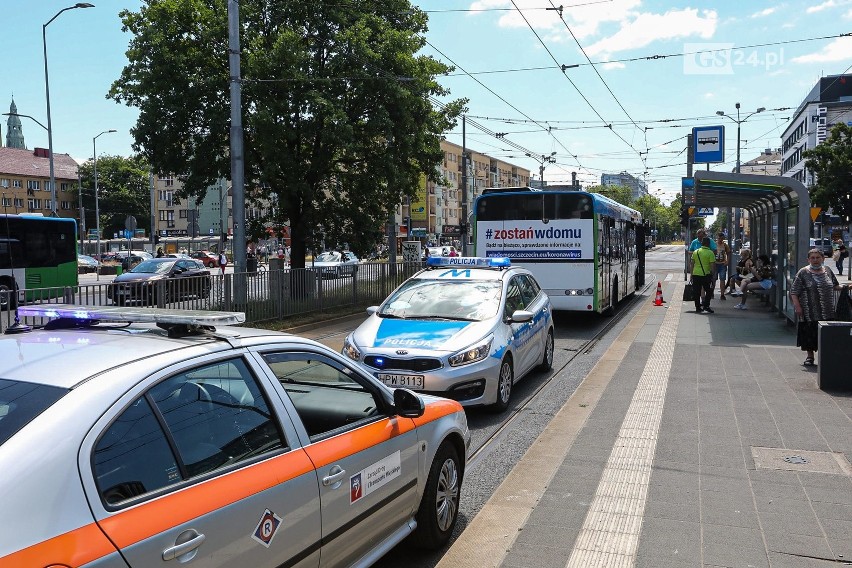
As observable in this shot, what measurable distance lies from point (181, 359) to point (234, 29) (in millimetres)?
15179

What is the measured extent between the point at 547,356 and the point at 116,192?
3619 inches

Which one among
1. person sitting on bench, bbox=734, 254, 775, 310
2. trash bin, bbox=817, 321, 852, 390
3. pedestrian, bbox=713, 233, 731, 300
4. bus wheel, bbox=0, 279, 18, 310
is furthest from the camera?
pedestrian, bbox=713, 233, 731, 300

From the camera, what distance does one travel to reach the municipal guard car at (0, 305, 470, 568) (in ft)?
7.06

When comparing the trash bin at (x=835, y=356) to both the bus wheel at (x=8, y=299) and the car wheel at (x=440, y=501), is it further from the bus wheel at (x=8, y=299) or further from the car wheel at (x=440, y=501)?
the bus wheel at (x=8, y=299)

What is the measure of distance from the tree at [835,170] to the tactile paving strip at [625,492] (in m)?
41.1

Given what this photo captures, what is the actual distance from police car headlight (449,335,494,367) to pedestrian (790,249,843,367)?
5000 millimetres

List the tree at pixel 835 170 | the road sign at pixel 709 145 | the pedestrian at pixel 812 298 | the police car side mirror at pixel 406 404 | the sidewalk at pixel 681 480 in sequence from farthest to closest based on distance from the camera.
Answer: the tree at pixel 835 170 < the road sign at pixel 709 145 < the pedestrian at pixel 812 298 < the sidewalk at pixel 681 480 < the police car side mirror at pixel 406 404

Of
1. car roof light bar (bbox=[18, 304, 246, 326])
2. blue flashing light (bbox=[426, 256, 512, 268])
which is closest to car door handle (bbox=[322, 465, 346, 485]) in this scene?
car roof light bar (bbox=[18, 304, 246, 326])

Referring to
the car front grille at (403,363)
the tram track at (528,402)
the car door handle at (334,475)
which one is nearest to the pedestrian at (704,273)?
the tram track at (528,402)

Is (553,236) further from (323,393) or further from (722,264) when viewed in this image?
(323,393)

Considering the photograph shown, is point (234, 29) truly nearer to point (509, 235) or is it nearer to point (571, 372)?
point (509, 235)

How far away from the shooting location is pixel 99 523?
217 cm

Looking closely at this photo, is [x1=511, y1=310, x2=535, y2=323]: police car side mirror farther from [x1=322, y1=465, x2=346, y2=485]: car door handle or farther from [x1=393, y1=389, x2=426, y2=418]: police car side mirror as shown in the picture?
[x1=322, y1=465, x2=346, y2=485]: car door handle

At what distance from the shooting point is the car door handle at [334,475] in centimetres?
320
